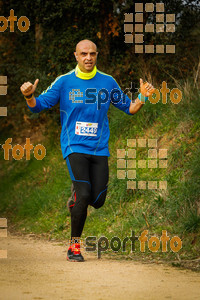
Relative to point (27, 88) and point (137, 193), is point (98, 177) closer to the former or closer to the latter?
point (27, 88)

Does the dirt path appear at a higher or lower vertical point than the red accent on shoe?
lower

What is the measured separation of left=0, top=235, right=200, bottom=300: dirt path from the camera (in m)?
5.80

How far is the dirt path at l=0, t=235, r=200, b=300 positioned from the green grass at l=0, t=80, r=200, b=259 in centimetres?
102

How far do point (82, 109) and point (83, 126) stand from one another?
198mm

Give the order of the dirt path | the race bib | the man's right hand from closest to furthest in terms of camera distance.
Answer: the dirt path → the man's right hand → the race bib

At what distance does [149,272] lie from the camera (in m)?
7.00

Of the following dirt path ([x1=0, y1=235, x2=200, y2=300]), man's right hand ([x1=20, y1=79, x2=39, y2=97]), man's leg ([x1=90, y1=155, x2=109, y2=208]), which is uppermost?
man's right hand ([x1=20, y1=79, x2=39, y2=97])

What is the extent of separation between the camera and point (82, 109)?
7.54m

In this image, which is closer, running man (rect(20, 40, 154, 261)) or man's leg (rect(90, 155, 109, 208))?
running man (rect(20, 40, 154, 261))

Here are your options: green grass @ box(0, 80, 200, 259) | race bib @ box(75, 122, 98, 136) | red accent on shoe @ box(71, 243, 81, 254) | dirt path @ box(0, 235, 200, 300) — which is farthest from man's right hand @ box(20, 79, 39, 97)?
green grass @ box(0, 80, 200, 259)

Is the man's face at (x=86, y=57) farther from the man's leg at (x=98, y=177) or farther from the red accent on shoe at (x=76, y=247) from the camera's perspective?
the red accent on shoe at (x=76, y=247)

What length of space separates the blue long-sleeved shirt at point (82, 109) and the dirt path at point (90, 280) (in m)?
1.34

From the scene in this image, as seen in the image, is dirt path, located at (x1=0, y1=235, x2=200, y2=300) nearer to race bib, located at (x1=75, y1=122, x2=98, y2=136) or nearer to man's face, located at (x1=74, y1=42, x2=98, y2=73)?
race bib, located at (x1=75, y1=122, x2=98, y2=136)

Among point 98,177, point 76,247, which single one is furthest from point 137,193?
point 76,247
